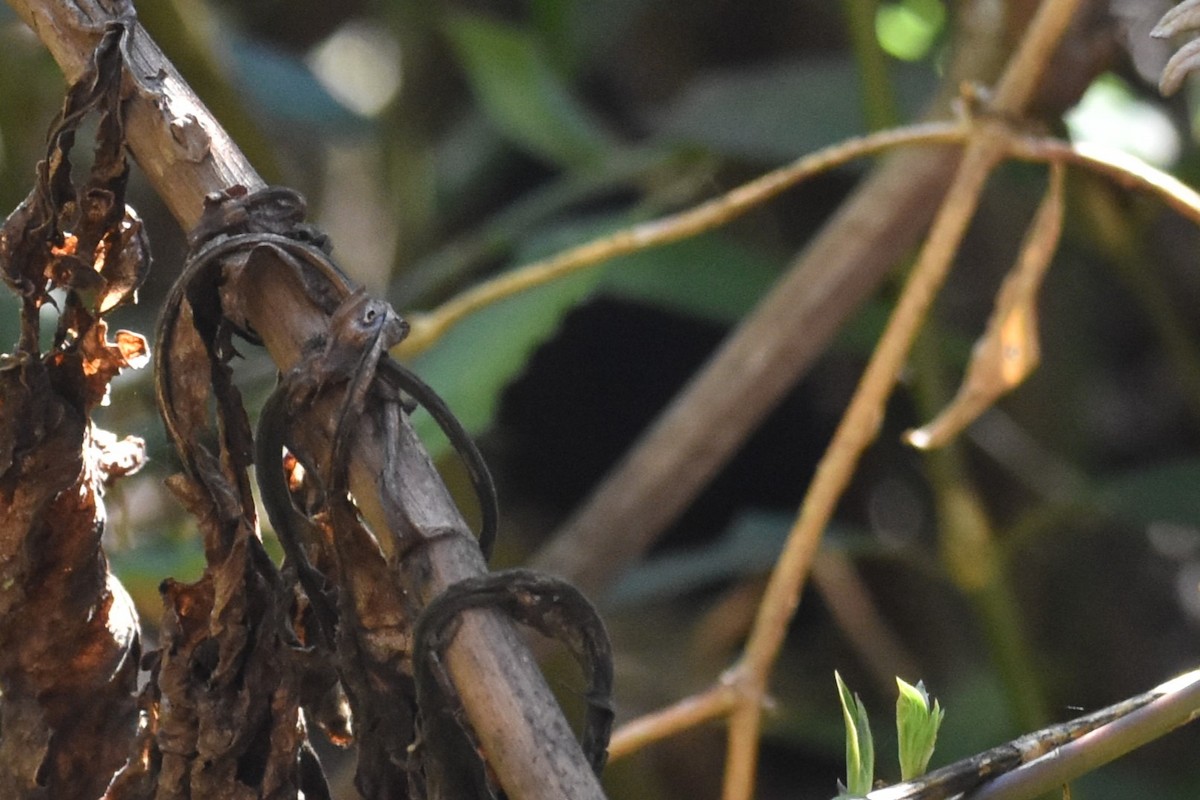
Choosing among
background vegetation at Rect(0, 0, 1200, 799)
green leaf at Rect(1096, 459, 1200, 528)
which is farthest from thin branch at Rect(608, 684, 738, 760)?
green leaf at Rect(1096, 459, 1200, 528)

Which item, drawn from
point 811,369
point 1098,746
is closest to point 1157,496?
point 811,369

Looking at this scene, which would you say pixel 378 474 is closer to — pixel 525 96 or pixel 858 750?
pixel 858 750

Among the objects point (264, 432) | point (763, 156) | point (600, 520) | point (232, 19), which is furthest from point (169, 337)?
point (232, 19)

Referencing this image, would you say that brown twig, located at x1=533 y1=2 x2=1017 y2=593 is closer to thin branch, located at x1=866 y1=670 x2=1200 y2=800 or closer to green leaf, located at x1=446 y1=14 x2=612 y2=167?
green leaf, located at x1=446 y1=14 x2=612 y2=167

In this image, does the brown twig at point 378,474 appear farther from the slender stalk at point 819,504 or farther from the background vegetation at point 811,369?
the background vegetation at point 811,369

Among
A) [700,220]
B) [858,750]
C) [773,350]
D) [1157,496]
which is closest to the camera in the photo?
[858,750]

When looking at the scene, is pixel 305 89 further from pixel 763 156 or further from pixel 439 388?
pixel 439 388
